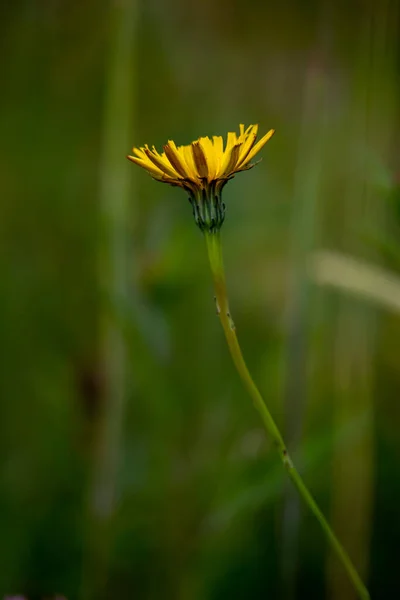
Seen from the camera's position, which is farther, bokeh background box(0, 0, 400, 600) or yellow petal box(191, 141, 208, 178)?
bokeh background box(0, 0, 400, 600)

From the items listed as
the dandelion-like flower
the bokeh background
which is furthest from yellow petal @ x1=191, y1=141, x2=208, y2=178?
the bokeh background

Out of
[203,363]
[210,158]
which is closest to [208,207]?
[210,158]

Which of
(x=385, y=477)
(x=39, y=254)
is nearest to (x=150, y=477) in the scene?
(x=385, y=477)

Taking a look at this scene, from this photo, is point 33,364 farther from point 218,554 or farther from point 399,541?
point 399,541

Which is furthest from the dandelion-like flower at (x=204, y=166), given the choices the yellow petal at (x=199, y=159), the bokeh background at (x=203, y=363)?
the bokeh background at (x=203, y=363)

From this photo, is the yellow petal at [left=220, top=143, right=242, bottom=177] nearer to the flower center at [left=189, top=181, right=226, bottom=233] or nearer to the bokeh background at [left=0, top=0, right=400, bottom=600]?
the flower center at [left=189, top=181, right=226, bottom=233]

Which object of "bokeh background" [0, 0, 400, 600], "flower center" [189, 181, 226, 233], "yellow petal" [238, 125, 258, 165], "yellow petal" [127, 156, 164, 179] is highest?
"yellow petal" [238, 125, 258, 165]
